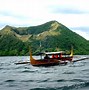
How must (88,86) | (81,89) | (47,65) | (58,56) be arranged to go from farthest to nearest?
(58,56) → (47,65) → (88,86) → (81,89)

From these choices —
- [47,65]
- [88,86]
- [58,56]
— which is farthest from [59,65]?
[88,86]

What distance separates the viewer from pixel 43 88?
1602 inches

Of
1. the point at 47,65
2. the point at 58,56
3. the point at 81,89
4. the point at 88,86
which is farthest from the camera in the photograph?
the point at 58,56

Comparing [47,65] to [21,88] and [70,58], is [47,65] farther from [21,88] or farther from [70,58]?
[21,88]

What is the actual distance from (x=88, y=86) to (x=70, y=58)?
79.6 m

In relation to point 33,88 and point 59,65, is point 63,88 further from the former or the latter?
point 59,65

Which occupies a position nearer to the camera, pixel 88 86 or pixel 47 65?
pixel 88 86

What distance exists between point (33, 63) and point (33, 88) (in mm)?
59419

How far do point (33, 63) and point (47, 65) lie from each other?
16.1 ft

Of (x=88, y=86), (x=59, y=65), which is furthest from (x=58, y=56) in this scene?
(x=88, y=86)

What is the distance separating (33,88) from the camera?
133 ft

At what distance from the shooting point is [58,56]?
11781 centimetres

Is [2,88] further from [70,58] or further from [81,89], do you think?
[70,58]

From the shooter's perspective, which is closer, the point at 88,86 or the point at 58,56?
the point at 88,86
